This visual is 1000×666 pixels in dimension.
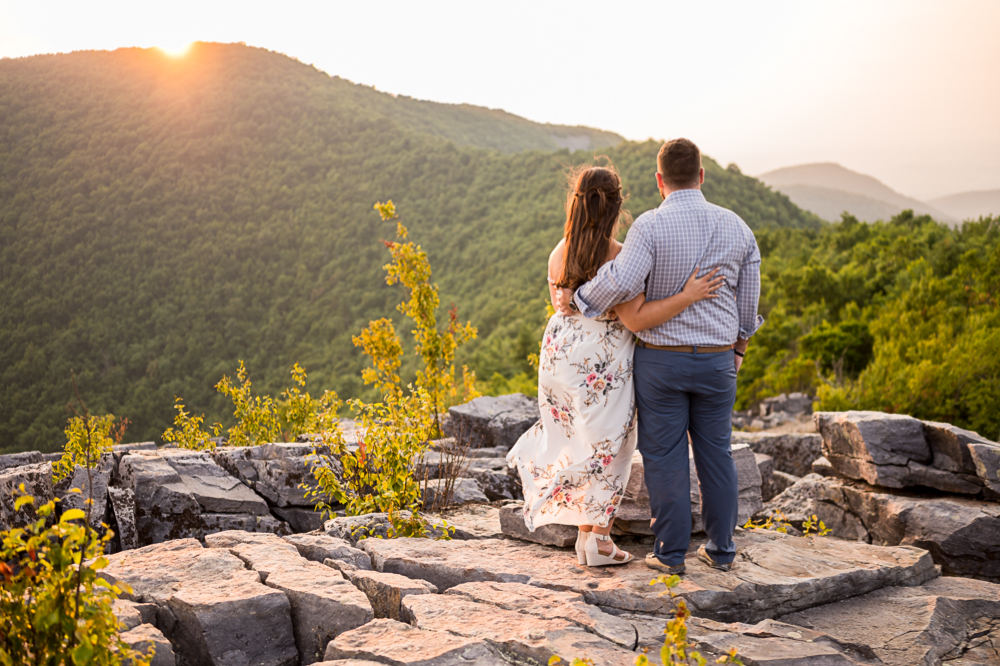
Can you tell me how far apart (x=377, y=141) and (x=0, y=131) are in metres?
31.0

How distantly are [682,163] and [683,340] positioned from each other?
830mm

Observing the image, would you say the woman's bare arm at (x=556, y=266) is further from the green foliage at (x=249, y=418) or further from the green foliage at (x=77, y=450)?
the green foliage at (x=249, y=418)

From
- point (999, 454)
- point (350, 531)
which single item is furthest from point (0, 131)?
point (999, 454)

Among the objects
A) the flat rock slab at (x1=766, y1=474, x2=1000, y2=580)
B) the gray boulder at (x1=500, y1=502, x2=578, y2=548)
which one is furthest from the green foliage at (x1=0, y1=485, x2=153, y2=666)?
the flat rock slab at (x1=766, y1=474, x2=1000, y2=580)

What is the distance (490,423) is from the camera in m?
7.70

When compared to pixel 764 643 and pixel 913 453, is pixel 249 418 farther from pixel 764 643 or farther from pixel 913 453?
pixel 913 453

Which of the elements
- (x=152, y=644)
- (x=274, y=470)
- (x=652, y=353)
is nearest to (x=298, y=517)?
(x=274, y=470)

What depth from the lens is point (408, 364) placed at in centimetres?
3231

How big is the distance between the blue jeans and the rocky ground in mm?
254

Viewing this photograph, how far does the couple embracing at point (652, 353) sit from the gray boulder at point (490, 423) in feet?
14.1

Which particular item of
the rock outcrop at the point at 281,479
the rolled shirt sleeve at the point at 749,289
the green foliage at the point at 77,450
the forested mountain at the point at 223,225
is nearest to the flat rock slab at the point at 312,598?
the rolled shirt sleeve at the point at 749,289

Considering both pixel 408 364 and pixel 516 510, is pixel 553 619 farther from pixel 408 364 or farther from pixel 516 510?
pixel 408 364

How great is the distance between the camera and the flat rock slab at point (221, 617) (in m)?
2.71

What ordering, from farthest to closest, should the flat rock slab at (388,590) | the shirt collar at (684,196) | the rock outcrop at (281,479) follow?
the rock outcrop at (281,479) → the shirt collar at (684,196) → the flat rock slab at (388,590)
